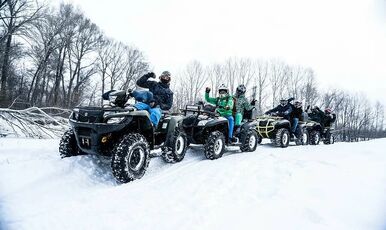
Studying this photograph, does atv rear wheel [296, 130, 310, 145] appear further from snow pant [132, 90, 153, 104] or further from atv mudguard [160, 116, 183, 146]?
snow pant [132, 90, 153, 104]

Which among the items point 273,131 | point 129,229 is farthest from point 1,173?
point 273,131

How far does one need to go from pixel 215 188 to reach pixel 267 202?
85cm

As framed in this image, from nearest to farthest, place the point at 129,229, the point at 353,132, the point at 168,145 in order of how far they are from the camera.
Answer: the point at 129,229 < the point at 168,145 < the point at 353,132

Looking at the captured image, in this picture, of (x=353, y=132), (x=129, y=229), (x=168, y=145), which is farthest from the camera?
(x=353, y=132)

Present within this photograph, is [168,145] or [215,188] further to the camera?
[168,145]

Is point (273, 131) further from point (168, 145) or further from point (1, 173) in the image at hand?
point (1, 173)

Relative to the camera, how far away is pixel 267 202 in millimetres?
3277

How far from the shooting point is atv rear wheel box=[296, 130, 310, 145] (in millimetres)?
11134

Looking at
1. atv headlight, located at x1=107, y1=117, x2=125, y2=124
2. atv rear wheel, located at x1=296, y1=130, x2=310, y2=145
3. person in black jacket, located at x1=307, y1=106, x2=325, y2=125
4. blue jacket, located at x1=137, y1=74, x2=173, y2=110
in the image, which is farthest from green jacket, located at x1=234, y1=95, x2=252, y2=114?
person in black jacket, located at x1=307, y1=106, x2=325, y2=125

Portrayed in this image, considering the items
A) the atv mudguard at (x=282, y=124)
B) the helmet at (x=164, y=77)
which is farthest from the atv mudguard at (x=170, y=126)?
the atv mudguard at (x=282, y=124)

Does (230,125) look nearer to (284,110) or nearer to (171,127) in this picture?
(171,127)

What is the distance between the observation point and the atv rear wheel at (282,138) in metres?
9.48

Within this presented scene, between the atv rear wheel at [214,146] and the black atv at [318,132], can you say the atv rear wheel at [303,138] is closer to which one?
the black atv at [318,132]

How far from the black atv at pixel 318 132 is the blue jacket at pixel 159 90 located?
308 inches
